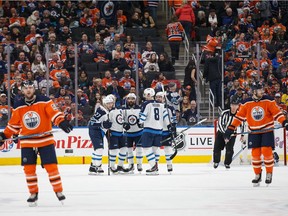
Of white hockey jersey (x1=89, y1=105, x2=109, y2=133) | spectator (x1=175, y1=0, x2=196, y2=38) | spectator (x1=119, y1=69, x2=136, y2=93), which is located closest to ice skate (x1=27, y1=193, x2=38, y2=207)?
white hockey jersey (x1=89, y1=105, x2=109, y2=133)

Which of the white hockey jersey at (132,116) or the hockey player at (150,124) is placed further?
the white hockey jersey at (132,116)

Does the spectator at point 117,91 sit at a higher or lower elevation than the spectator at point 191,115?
higher

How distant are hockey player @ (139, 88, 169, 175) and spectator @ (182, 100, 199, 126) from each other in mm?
3486

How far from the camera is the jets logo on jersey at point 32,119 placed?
416 inches

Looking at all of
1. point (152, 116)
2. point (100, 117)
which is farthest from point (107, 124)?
point (152, 116)

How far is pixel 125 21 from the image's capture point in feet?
76.1

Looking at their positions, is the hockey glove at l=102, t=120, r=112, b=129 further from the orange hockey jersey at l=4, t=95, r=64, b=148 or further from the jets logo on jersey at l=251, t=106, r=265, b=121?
the orange hockey jersey at l=4, t=95, r=64, b=148

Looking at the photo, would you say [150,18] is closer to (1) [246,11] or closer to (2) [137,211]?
(1) [246,11]

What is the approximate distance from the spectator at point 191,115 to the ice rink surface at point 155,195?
2.84 m

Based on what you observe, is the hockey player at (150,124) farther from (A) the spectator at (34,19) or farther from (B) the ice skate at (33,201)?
(A) the spectator at (34,19)

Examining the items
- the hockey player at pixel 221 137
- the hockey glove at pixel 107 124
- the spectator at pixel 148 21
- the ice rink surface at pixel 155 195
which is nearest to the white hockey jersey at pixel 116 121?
the hockey glove at pixel 107 124

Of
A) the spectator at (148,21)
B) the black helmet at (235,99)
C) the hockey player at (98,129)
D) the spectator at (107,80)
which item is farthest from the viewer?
the spectator at (148,21)

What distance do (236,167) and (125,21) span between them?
23.0 feet

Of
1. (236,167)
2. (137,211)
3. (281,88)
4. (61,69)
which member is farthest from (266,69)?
(137,211)
